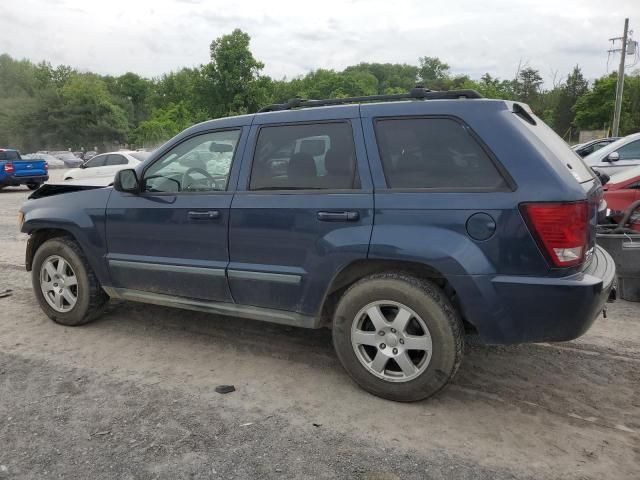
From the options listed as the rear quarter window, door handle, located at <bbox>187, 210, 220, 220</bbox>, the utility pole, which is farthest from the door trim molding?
the utility pole

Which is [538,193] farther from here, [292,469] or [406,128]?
[292,469]

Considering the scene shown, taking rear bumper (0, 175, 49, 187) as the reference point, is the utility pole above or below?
above

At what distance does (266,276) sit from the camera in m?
3.56

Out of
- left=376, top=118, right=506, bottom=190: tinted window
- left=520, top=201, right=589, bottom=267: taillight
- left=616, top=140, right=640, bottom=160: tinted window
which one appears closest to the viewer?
left=520, top=201, right=589, bottom=267: taillight

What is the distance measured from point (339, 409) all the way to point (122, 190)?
8.00 feet

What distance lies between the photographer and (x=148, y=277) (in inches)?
163

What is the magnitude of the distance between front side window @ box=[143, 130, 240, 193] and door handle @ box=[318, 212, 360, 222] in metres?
0.88

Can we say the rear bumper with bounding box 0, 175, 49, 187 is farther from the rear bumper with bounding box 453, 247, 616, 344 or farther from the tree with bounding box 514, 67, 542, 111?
the tree with bounding box 514, 67, 542, 111

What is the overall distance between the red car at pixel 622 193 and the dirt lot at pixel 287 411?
2.26 metres

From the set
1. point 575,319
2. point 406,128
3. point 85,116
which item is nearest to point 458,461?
point 575,319

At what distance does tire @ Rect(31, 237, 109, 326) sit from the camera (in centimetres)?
449

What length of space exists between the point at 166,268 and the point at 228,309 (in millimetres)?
619

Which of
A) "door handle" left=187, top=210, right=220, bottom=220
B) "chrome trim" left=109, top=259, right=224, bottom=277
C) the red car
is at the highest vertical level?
"door handle" left=187, top=210, right=220, bottom=220

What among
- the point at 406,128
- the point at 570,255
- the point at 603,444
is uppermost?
the point at 406,128
